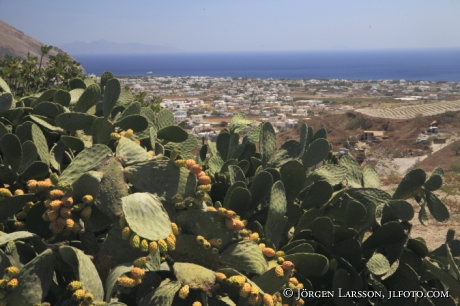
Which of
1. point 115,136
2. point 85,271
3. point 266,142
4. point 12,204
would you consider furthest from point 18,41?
point 85,271

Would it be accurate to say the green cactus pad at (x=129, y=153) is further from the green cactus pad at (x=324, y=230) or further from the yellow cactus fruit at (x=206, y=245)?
the green cactus pad at (x=324, y=230)

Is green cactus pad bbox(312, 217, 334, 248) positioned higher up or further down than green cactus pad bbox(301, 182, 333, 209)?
further down

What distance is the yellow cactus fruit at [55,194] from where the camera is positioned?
5.45 feet

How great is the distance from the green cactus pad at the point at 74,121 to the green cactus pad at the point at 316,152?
3.66 feet

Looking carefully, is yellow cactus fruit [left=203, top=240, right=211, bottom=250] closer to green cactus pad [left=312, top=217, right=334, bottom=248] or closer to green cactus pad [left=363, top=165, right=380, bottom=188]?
green cactus pad [left=312, top=217, right=334, bottom=248]

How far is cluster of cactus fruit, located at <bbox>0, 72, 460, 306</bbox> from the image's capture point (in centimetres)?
157

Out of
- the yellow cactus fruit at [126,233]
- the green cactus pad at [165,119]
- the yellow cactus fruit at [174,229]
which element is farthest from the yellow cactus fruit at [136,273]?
the green cactus pad at [165,119]

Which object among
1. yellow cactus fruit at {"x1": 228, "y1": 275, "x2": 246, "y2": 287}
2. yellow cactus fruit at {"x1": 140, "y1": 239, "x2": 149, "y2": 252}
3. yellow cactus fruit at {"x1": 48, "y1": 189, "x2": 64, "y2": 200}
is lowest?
yellow cactus fruit at {"x1": 228, "y1": 275, "x2": 246, "y2": 287}

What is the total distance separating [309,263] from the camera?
6.35ft

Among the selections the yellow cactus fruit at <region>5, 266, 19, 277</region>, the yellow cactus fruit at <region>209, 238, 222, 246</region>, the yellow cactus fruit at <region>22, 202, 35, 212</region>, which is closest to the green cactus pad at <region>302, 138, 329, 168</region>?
the yellow cactus fruit at <region>209, 238, 222, 246</region>

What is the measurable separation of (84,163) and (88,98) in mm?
680

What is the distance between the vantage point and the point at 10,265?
1.55m

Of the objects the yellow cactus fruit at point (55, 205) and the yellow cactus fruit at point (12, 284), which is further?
the yellow cactus fruit at point (55, 205)

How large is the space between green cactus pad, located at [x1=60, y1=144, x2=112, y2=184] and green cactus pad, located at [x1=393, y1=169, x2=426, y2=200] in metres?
1.59
